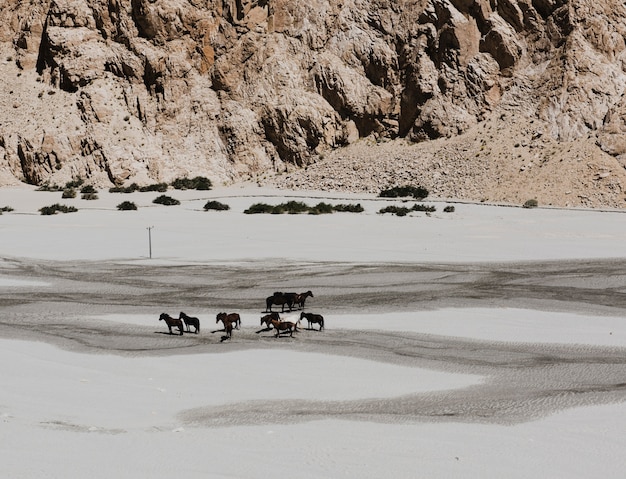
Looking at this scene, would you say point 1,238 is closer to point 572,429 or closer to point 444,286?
point 444,286

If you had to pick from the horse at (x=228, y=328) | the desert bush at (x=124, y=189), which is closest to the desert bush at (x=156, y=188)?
the desert bush at (x=124, y=189)

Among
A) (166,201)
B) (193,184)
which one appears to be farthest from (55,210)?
(193,184)

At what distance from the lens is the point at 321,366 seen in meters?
12.0

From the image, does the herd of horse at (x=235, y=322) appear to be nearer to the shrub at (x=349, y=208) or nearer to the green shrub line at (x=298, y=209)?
the green shrub line at (x=298, y=209)

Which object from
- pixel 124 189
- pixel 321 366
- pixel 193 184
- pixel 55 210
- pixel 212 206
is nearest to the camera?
pixel 321 366

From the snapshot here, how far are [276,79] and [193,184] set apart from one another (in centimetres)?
1105

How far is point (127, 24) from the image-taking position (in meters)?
61.7

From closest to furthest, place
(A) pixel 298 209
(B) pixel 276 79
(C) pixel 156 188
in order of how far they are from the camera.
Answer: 1. (A) pixel 298 209
2. (C) pixel 156 188
3. (B) pixel 276 79

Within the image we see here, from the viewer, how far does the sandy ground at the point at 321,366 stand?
763 centimetres

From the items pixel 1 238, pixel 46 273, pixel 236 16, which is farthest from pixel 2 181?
pixel 46 273

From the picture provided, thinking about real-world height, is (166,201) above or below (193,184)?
below

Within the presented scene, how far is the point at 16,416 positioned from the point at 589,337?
10.1m

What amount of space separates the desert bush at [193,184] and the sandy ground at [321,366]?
2573 centimetres

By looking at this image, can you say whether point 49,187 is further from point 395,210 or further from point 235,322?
point 235,322
